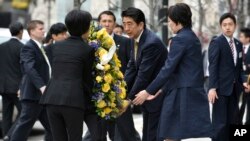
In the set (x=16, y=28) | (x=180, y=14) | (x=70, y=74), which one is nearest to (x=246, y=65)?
(x=16, y=28)

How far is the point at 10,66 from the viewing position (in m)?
12.4

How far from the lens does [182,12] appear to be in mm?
8180

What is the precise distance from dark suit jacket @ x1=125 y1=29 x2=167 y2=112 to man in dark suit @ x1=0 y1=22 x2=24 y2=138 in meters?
3.88

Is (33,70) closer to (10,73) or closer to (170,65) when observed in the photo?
(10,73)

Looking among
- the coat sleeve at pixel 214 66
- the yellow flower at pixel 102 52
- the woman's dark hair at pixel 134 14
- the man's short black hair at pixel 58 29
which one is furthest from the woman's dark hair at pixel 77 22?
the man's short black hair at pixel 58 29

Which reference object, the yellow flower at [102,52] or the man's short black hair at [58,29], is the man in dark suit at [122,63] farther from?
the yellow flower at [102,52]

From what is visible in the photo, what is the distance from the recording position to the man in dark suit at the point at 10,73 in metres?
12.3

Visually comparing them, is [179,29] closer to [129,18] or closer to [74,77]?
[129,18]

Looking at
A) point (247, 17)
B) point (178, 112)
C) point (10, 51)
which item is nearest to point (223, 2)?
point (247, 17)

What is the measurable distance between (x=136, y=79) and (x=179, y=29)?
0.86 metres

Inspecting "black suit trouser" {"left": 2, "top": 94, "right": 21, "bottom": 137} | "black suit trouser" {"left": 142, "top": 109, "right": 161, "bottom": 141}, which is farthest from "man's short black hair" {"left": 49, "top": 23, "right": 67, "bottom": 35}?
"black suit trouser" {"left": 142, "top": 109, "right": 161, "bottom": 141}

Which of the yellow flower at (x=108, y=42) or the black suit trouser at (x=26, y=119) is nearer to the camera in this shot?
the yellow flower at (x=108, y=42)

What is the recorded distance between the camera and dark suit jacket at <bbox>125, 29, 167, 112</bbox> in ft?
28.3

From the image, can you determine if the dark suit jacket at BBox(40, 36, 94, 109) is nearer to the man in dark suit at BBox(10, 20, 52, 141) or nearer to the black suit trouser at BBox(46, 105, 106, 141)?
the black suit trouser at BBox(46, 105, 106, 141)
